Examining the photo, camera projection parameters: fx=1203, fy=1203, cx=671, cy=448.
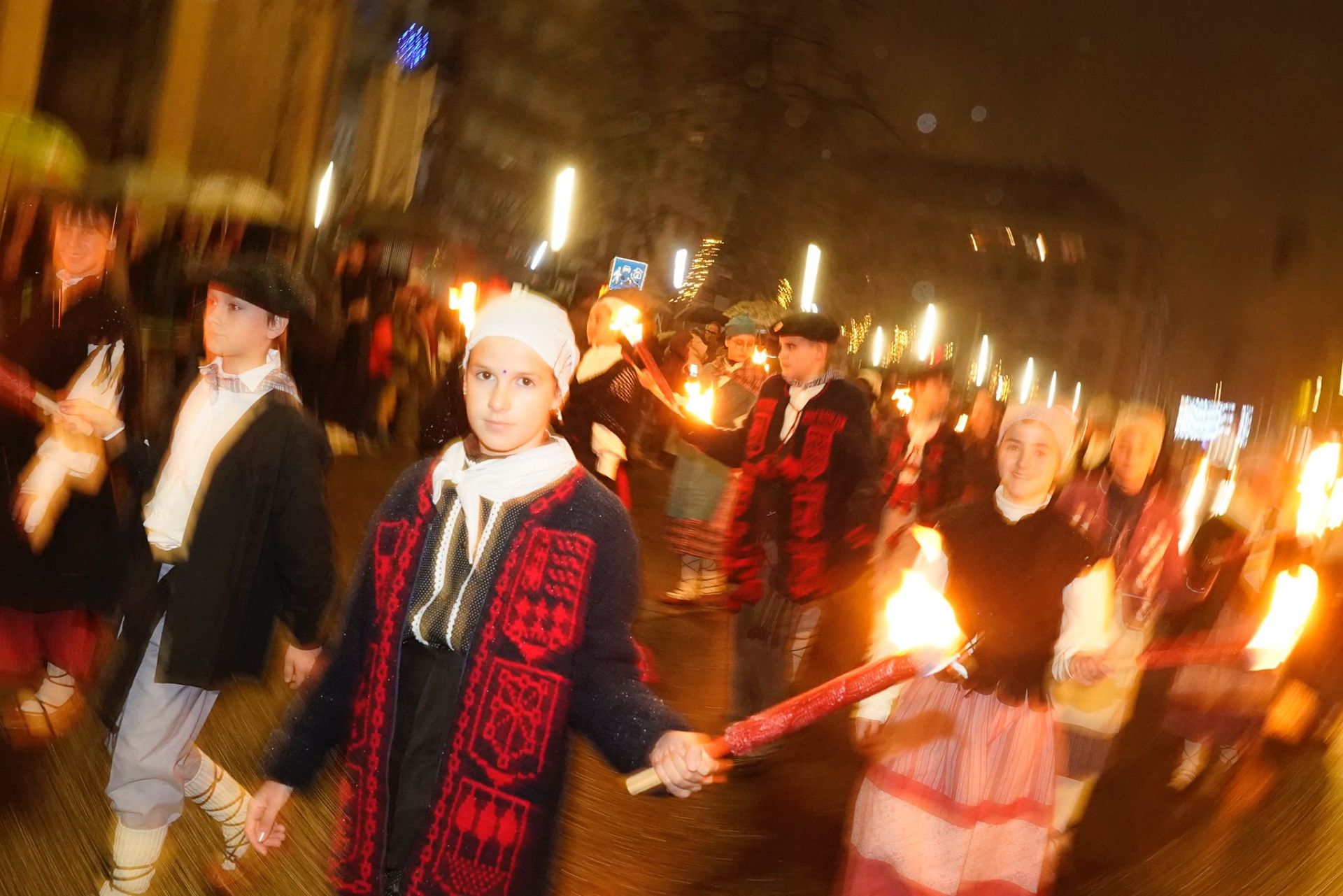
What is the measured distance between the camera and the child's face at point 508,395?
260 centimetres

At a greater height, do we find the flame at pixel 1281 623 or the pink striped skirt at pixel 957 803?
the flame at pixel 1281 623

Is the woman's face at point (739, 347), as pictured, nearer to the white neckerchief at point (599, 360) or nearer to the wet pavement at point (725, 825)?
the wet pavement at point (725, 825)

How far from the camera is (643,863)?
4.84 metres

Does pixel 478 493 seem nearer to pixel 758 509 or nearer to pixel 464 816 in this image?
pixel 464 816

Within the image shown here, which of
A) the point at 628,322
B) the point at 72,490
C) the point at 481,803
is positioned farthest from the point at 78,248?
the point at 628,322

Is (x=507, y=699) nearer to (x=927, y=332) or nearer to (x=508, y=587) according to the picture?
(x=508, y=587)

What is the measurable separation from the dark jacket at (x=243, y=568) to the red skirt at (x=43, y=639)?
3.21 ft

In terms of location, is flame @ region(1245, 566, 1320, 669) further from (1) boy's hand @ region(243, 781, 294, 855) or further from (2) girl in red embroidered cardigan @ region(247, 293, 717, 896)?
(1) boy's hand @ region(243, 781, 294, 855)

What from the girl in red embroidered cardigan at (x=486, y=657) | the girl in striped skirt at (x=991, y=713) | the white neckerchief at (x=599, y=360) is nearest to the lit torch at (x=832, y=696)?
the girl in red embroidered cardigan at (x=486, y=657)

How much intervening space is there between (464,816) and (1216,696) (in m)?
5.55

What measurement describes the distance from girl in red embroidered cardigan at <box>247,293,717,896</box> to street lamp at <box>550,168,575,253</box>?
97.2 ft

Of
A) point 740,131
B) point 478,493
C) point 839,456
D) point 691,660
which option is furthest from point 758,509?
point 740,131

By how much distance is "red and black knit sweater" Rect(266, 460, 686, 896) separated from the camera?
242 cm

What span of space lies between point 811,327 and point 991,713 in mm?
2542
